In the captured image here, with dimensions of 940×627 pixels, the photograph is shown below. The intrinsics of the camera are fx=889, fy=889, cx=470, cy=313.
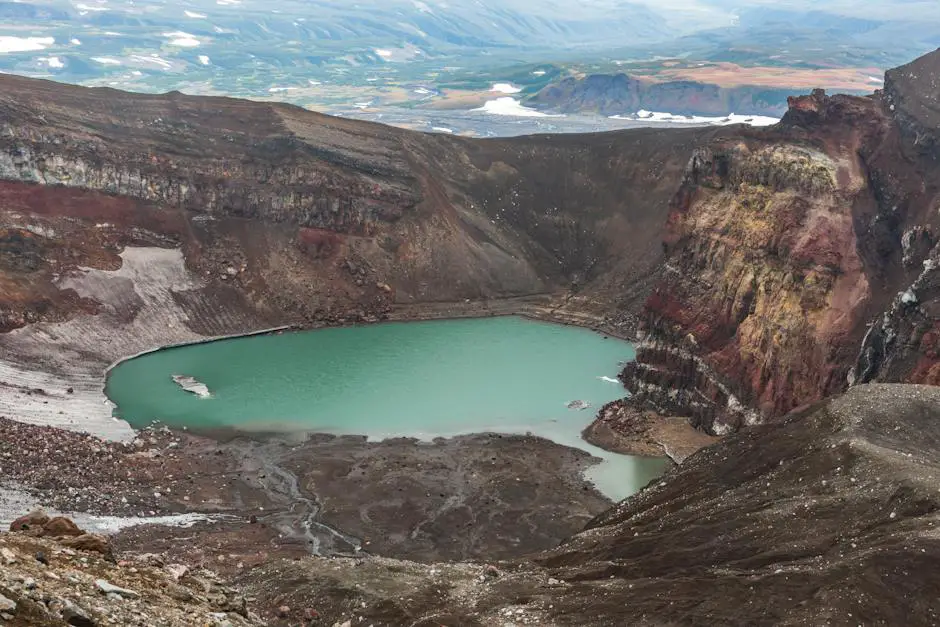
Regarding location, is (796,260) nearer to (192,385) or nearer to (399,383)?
(399,383)

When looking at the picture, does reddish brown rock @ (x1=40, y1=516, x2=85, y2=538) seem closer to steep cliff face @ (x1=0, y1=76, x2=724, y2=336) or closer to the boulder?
the boulder

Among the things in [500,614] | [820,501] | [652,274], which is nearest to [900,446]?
[820,501]

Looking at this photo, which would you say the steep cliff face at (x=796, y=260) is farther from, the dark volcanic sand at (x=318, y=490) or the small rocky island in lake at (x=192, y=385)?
the small rocky island in lake at (x=192, y=385)

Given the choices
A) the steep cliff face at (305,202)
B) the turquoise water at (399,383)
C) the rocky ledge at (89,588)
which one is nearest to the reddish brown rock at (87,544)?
the rocky ledge at (89,588)

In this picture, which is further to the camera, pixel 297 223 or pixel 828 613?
pixel 297 223

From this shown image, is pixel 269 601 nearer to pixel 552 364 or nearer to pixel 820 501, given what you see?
pixel 820 501

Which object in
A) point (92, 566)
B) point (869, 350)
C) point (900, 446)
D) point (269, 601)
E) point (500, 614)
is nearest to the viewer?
point (92, 566)

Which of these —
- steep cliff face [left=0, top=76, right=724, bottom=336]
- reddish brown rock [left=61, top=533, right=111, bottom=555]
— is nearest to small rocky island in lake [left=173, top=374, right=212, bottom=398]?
steep cliff face [left=0, top=76, right=724, bottom=336]
